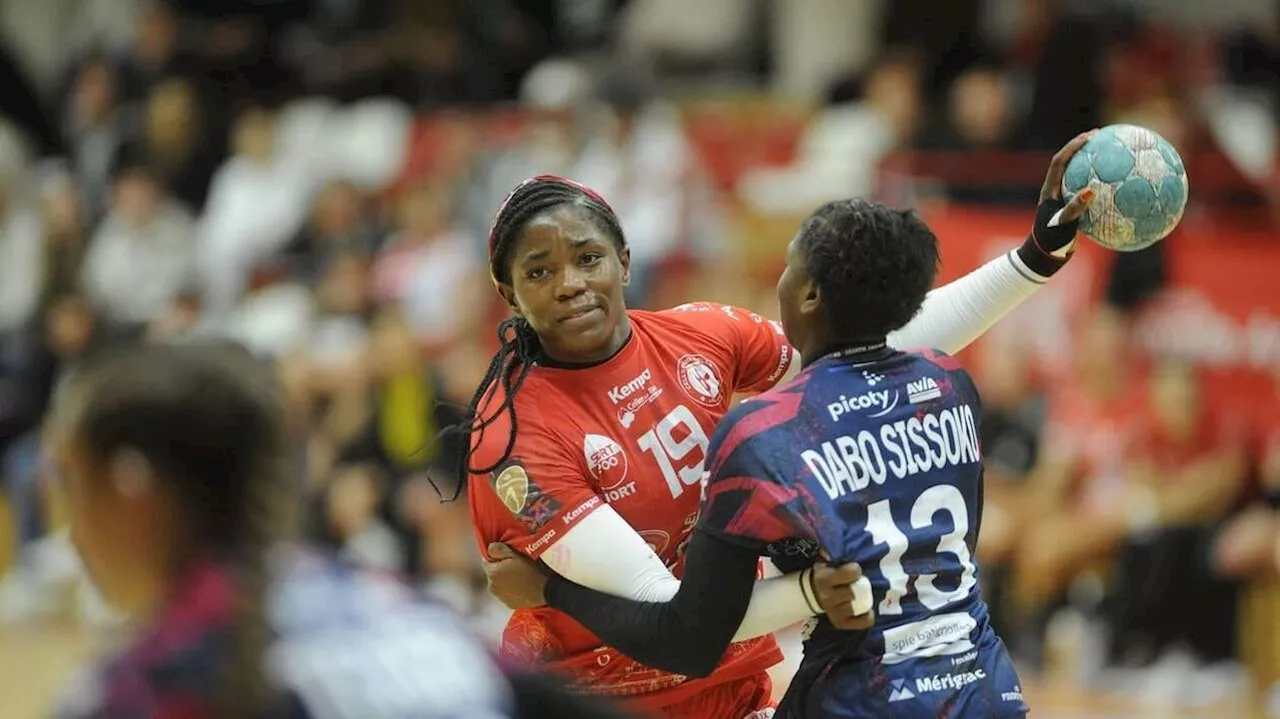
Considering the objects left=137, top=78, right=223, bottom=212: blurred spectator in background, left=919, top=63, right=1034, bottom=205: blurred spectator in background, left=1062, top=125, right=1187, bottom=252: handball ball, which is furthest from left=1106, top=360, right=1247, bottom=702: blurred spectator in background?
left=137, top=78, right=223, bottom=212: blurred spectator in background

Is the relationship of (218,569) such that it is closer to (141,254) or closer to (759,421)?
(759,421)

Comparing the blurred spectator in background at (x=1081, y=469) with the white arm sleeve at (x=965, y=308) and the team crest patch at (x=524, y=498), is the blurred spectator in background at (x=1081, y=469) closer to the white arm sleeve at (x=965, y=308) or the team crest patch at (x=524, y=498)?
the white arm sleeve at (x=965, y=308)

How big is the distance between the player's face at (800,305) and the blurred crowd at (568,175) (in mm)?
5865

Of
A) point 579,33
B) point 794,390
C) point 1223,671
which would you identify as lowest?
point 1223,671

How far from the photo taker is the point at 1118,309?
34.4 ft

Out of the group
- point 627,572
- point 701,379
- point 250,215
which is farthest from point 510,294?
point 250,215

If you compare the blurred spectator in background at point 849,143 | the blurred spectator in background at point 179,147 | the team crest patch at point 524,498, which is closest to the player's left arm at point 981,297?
the team crest patch at point 524,498

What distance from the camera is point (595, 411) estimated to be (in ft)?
14.7

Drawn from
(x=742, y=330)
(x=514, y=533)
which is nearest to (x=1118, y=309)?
(x=742, y=330)

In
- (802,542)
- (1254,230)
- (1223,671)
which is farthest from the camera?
(1254,230)

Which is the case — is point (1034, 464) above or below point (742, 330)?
below

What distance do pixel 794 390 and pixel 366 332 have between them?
9.04 meters

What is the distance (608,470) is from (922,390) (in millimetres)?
820

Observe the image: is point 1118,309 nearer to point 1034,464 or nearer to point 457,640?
point 1034,464
